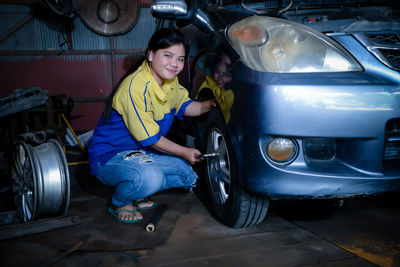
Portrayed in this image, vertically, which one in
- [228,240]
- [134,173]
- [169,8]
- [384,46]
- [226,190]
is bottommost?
[228,240]

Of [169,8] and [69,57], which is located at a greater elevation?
[69,57]

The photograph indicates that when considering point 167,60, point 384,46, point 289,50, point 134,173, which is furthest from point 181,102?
point 384,46

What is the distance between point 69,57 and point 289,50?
5.76 meters

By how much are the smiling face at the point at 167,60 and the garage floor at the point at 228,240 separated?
34.6 inches

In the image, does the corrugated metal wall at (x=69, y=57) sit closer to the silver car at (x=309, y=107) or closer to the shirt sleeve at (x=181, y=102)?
the shirt sleeve at (x=181, y=102)

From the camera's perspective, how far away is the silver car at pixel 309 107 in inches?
46.9

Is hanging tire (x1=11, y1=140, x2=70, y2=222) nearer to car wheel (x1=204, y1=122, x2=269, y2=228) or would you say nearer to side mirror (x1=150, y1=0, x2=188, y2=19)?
car wheel (x1=204, y1=122, x2=269, y2=228)

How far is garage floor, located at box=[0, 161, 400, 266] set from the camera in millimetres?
1410

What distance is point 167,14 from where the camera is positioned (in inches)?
74.7

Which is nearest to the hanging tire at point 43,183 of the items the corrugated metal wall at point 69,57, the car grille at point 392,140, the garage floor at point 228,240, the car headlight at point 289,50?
the garage floor at point 228,240

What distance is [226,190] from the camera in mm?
1840

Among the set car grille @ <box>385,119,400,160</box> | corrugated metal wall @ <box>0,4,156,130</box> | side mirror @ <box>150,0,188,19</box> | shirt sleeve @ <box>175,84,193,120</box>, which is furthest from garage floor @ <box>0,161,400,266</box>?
corrugated metal wall @ <box>0,4,156,130</box>

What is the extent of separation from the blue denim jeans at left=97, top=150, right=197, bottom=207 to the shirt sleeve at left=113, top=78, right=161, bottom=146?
0.66 ft

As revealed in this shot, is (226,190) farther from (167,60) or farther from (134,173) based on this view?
(167,60)
